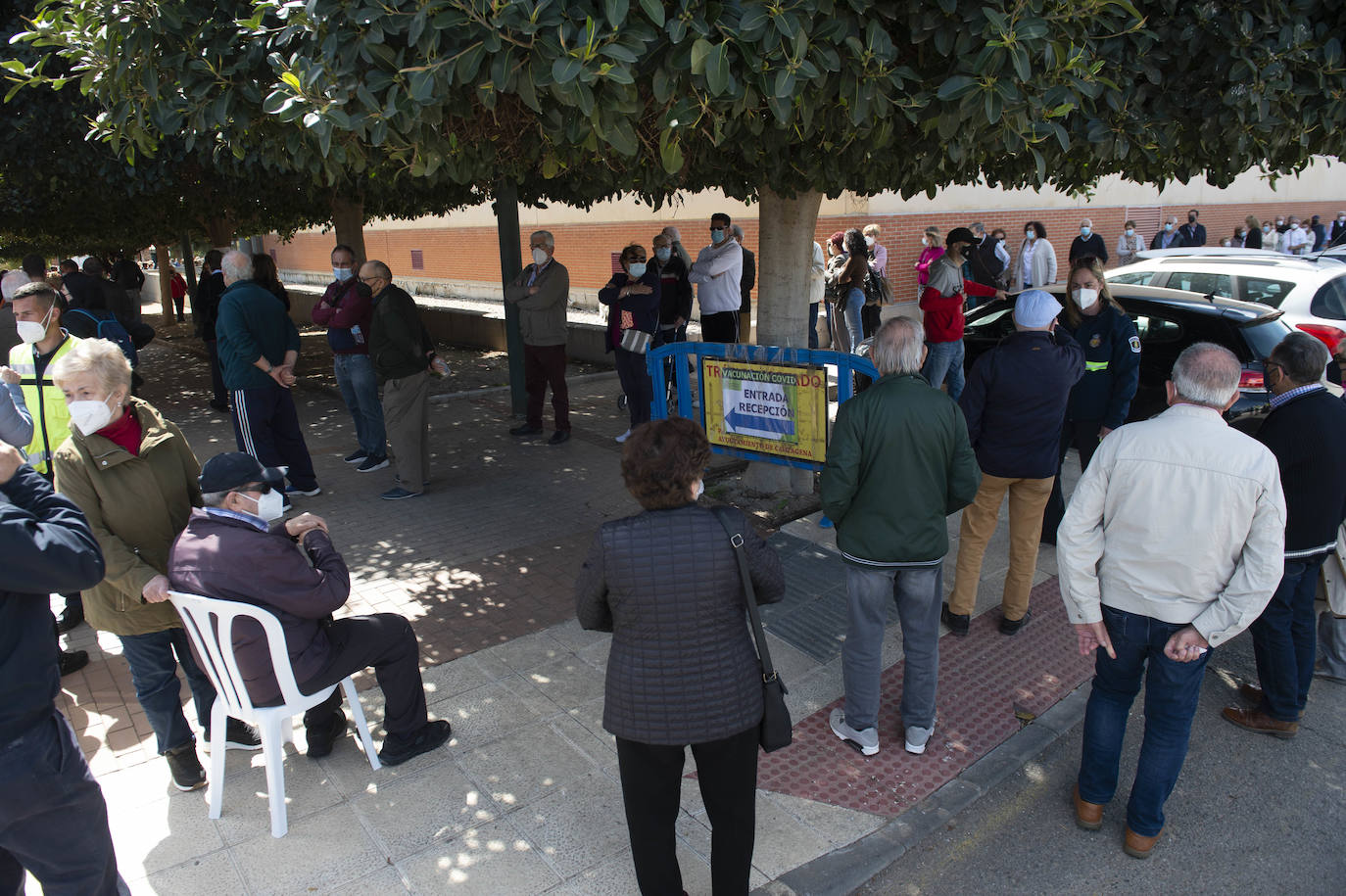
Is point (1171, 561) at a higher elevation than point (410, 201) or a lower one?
lower

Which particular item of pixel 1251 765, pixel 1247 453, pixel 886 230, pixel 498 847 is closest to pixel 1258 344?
pixel 1251 765

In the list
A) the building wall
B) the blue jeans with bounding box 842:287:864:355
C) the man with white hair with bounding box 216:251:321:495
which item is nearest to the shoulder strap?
the man with white hair with bounding box 216:251:321:495

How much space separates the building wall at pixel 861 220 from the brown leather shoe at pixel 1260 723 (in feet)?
27.0

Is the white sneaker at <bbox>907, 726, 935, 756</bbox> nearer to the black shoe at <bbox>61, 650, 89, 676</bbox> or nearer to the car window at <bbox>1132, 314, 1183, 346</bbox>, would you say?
the black shoe at <bbox>61, 650, 89, 676</bbox>

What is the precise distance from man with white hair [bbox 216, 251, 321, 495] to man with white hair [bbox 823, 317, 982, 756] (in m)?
4.88

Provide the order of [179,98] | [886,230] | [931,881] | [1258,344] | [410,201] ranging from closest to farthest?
[931,881]
[179,98]
[1258,344]
[410,201]
[886,230]

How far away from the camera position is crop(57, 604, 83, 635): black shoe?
487 centimetres

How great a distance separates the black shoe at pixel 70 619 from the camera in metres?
4.87

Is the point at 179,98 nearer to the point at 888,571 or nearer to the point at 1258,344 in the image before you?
the point at 888,571

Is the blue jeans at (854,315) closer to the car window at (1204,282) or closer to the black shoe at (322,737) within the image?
the car window at (1204,282)

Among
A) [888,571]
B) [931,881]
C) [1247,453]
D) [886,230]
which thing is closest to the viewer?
[1247,453]

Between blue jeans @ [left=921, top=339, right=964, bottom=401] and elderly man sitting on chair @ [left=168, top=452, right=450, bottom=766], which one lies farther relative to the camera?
blue jeans @ [left=921, top=339, right=964, bottom=401]

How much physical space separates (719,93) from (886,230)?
13120mm

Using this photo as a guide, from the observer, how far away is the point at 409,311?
6984mm
